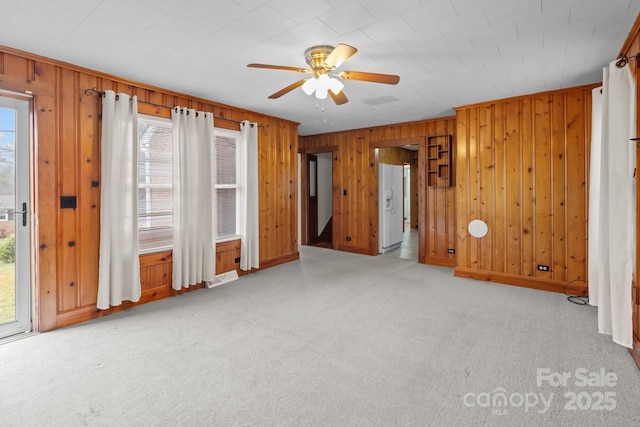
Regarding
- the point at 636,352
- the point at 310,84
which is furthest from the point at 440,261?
the point at 310,84

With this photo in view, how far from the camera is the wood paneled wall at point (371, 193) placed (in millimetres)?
5359

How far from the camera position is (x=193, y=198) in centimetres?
392

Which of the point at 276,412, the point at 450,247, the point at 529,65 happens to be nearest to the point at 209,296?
the point at 276,412

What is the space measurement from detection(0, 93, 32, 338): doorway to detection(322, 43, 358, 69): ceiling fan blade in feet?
8.82

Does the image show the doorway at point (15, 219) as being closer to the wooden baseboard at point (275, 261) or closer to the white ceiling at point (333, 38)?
the white ceiling at point (333, 38)

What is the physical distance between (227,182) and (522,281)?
166 inches

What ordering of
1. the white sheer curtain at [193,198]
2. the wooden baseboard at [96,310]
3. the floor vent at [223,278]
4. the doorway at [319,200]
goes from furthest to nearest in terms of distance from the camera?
the doorway at [319,200]
the floor vent at [223,278]
the white sheer curtain at [193,198]
the wooden baseboard at [96,310]

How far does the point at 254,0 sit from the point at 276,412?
8.10ft

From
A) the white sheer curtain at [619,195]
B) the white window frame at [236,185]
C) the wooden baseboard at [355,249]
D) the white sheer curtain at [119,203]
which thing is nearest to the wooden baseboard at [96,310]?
the white sheer curtain at [119,203]

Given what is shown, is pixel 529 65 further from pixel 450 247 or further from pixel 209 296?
pixel 209 296

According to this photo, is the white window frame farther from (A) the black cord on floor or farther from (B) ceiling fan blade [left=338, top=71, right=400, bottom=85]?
(A) the black cord on floor

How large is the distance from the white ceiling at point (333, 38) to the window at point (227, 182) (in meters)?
0.92

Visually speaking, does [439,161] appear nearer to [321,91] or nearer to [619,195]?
[619,195]

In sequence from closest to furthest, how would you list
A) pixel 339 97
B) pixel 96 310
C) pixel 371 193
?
pixel 339 97, pixel 96 310, pixel 371 193
